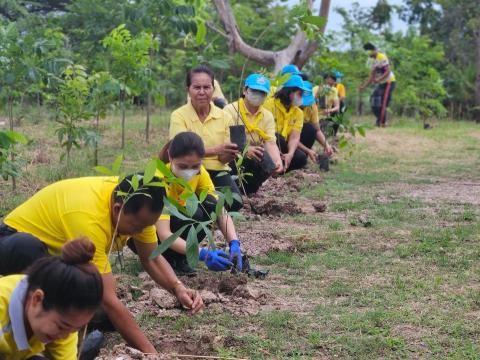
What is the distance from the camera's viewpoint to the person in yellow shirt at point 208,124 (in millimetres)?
4676

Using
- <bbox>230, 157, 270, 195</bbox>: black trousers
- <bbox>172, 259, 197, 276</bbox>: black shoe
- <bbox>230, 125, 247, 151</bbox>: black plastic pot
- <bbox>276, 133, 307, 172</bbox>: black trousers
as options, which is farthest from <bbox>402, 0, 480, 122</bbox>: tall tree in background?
<bbox>172, 259, 197, 276</bbox>: black shoe

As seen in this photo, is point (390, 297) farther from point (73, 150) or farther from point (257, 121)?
point (73, 150)

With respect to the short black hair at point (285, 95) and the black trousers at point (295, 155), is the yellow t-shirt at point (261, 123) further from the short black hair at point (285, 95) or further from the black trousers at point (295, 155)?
the black trousers at point (295, 155)

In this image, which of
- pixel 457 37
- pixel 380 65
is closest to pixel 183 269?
pixel 380 65

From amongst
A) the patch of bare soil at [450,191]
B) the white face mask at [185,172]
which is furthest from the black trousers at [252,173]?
the white face mask at [185,172]

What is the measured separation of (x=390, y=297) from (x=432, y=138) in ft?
28.6

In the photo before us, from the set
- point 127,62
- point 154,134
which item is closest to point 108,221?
point 127,62

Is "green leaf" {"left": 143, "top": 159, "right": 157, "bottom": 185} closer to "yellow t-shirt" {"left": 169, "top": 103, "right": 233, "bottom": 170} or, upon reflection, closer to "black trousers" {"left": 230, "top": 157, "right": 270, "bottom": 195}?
"yellow t-shirt" {"left": 169, "top": 103, "right": 233, "bottom": 170}

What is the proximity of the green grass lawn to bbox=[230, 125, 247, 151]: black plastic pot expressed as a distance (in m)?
0.72

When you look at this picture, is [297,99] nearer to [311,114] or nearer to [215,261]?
[311,114]

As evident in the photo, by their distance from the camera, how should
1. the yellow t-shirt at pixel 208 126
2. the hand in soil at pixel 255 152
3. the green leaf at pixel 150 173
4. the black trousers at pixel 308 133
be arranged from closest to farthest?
the green leaf at pixel 150 173 < the yellow t-shirt at pixel 208 126 < the hand in soil at pixel 255 152 < the black trousers at pixel 308 133

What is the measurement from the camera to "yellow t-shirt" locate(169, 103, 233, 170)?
4812 millimetres

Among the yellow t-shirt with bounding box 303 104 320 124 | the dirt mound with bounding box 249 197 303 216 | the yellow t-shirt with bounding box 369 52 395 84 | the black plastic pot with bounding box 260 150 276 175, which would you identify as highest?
the yellow t-shirt with bounding box 369 52 395 84

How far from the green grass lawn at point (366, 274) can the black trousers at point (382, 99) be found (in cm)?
594
